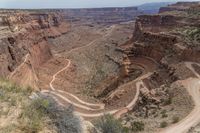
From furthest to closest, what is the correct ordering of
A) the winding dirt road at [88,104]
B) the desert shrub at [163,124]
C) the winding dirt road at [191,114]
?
the winding dirt road at [88,104]
the desert shrub at [163,124]
the winding dirt road at [191,114]

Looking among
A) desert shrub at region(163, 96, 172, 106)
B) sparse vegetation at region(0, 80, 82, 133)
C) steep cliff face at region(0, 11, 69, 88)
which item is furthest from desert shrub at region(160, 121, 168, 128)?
steep cliff face at region(0, 11, 69, 88)

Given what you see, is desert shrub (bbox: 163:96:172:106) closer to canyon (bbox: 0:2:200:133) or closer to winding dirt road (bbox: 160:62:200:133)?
canyon (bbox: 0:2:200:133)

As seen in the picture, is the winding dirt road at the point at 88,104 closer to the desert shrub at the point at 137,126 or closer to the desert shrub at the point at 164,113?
the desert shrub at the point at 164,113

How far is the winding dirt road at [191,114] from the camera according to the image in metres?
24.9

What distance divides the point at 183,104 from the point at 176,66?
553 inches

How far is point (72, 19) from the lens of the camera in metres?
187

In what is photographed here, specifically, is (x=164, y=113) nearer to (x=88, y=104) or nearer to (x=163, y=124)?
(x=163, y=124)

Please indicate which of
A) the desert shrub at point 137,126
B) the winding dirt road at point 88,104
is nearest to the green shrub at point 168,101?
the desert shrub at point 137,126

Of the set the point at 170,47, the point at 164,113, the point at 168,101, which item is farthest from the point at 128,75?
the point at 164,113

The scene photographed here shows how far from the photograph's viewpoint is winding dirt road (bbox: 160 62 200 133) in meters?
24.9

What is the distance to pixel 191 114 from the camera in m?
28.0

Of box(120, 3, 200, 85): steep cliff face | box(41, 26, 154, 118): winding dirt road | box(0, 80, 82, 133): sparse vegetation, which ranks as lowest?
box(41, 26, 154, 118): winding dirt road

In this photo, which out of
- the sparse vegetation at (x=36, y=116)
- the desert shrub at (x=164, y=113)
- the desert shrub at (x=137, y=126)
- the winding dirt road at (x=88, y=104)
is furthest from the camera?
the winding dirt road at (x=88, y=104)

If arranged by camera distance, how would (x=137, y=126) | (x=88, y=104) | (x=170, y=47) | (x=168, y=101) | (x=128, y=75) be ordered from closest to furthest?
(x=137, y=126), (x=168, y=101), (x=88, y=104), (x=170, y=47), (x=128, y=75)
